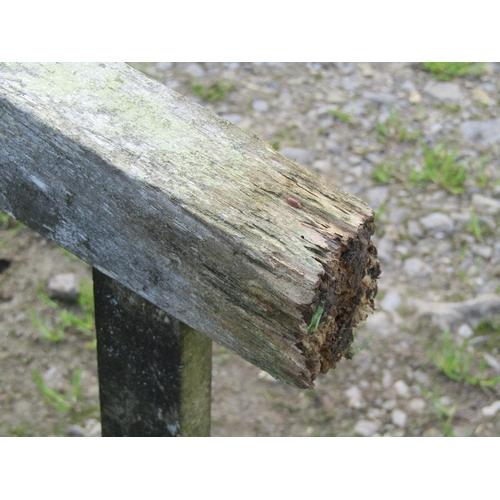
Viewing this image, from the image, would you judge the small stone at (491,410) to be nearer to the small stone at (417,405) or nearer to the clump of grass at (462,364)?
the clump of grass at (462,364)

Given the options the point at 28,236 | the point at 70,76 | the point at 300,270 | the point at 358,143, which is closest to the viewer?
the point at 300,270

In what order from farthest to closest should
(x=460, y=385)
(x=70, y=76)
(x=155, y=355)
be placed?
1. (x=460, y=385)
2. (x=155, y=355)
3. (x=70, y=76)

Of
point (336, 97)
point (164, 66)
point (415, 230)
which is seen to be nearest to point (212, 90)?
point (164, 66)

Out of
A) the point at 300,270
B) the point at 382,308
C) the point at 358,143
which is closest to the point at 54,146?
the point at 300,270

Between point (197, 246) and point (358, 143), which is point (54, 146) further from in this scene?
point (358, 143)

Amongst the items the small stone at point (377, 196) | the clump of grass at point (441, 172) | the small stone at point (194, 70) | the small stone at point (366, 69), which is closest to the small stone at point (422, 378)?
the small stone at point (377, 196)

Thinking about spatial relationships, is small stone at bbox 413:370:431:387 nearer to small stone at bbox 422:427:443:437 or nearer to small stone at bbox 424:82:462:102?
small stone at bbox 422:427:443:437

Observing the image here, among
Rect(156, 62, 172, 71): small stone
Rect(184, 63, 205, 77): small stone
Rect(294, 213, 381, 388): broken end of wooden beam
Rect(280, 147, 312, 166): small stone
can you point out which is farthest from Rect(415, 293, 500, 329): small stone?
Rect(156, 62, 172, 71): small stone
